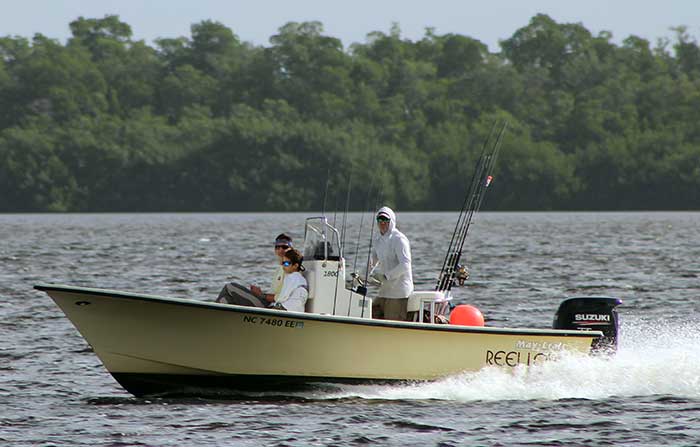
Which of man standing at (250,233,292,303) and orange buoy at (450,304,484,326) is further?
orange buoy at (450,304,484,326)

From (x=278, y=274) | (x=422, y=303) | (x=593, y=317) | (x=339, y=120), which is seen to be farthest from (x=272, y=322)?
(x=339, y=120)

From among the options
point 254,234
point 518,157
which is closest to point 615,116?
point 518,157

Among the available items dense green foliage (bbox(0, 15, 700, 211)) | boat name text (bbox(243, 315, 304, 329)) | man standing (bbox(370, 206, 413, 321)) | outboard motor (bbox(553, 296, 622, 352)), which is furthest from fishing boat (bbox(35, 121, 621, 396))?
dense green foliage (bbox(0, 15, 700, 211))

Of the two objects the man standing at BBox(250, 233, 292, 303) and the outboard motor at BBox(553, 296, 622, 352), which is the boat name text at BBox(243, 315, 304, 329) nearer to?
the man standing at BBox(250, 233, 292, 303)

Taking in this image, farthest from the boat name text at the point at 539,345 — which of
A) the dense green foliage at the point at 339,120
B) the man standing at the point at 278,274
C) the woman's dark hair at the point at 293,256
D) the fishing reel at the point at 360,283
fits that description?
the dense green foliage at the point at 339,120

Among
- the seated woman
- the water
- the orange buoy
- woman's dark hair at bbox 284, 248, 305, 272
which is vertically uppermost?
woman's dark hair at bbox 284, 248, 305, 272

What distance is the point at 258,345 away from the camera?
13828 millimetres

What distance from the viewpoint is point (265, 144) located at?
113 meters

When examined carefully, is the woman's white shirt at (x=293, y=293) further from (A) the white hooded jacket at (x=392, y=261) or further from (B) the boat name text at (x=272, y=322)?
(A) the white hooded jacket at (x=392, y=261)

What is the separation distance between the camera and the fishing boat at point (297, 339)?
13.7 meters

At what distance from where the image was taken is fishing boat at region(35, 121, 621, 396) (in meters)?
13.7

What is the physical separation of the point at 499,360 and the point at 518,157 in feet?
329

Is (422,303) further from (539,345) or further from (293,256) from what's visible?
(293,256)

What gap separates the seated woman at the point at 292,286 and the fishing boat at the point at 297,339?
0.51ft
